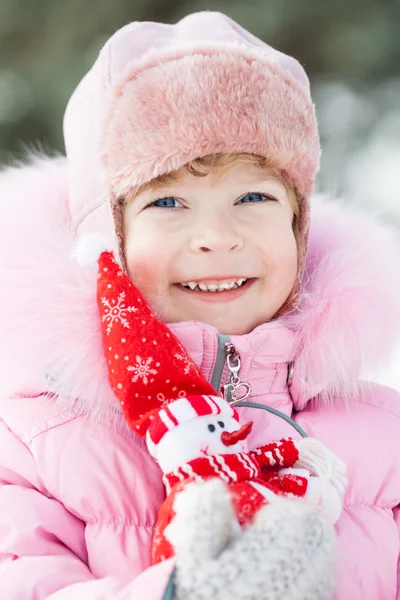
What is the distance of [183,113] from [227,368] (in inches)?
17.8

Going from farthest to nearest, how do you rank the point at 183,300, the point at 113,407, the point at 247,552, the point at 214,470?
the point at 183,300 → the point at 113,407 → the point at 214,470 → the point at 247,552

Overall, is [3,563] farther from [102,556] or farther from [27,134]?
[27,134]

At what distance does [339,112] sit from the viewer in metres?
3.36

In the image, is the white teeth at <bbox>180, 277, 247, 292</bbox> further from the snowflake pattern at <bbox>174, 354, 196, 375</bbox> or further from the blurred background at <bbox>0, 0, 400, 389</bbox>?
the blurred background at <bbox>0, 0, 400, 389</bbox>

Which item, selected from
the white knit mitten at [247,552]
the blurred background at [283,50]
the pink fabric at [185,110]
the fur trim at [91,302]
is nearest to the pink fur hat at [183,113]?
the pink fabric at [185,110]

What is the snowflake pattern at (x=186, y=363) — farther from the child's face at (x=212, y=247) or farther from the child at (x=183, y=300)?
the child's face at (x=212, y=247)

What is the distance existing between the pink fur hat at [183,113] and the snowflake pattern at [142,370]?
0.30 m

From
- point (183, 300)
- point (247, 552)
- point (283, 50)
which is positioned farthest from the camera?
point (283, 50)

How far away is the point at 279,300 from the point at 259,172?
0.24m

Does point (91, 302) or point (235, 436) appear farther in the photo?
point (91, 302)

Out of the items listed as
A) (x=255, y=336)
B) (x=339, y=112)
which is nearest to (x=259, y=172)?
(x=255, y=336)

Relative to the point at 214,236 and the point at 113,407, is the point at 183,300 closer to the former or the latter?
the point at 214,236

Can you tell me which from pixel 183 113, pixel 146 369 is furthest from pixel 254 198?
pixel 146 369

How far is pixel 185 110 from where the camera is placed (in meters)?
1.24
